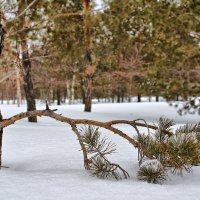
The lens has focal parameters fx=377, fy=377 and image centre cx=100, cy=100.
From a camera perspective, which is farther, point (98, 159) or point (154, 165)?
point (98, 159)

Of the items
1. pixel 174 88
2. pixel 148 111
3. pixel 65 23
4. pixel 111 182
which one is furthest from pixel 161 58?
pixel 111 182

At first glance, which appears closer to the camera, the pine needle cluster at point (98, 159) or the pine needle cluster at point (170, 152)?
the pine needle cluster at point (170, 152)

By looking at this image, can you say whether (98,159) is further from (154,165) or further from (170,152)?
(170,152)

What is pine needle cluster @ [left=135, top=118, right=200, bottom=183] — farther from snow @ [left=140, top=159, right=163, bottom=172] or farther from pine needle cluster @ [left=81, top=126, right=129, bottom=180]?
pine needle cluster @ [left=81, top=126, right=129, bottom=180]

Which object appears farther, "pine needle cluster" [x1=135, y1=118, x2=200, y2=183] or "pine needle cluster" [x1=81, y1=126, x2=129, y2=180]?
"pine needle cluster" [x1=81, y1=126, x2=129, y2=180]

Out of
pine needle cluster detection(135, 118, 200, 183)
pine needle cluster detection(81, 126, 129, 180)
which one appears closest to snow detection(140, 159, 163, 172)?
pine needle cluster detection(135, 118, 200, 183)

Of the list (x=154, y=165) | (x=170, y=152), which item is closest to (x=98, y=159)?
(x=154, y=165)

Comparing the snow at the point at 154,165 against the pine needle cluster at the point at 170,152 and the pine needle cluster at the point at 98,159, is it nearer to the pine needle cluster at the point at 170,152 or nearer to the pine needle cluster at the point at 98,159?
the pine needle cluster at the point at 170,152

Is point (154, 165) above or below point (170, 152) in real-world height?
below

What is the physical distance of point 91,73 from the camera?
15.9 metres

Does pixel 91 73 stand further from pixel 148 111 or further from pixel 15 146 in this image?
pixel 15 146

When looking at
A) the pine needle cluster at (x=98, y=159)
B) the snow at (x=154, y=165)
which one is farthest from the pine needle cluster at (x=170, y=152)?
the pine needle cluster at (x=98, y=159)

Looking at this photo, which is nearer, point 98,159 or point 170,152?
point 170,152

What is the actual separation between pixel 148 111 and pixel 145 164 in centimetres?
1688
